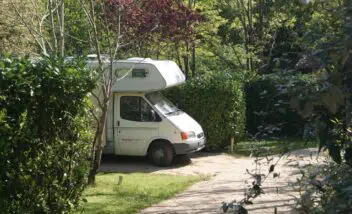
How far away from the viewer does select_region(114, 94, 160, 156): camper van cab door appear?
14.3m

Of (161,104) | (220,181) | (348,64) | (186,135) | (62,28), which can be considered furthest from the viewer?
(161,104)

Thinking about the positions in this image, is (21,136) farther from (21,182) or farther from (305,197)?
(305,197)

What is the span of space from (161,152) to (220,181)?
2.49m

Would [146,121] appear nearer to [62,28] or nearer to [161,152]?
[161,152]

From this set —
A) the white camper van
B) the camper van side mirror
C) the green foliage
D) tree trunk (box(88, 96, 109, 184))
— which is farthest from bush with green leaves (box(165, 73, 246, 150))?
the green foliage

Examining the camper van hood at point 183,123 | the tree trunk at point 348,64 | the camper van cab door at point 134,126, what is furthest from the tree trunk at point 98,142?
the tree trunk at point 348,64

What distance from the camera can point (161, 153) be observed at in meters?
14.2

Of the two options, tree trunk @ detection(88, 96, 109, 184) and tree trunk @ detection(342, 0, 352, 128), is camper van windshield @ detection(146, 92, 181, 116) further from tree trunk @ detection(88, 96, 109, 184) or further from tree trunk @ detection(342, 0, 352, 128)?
tree trunk @ detection(342, 0, 352, 128)

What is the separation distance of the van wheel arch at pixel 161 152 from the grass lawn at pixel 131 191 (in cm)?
116

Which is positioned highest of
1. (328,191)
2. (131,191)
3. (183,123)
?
(183,123)

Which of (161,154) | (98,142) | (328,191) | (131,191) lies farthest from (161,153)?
(328,191)

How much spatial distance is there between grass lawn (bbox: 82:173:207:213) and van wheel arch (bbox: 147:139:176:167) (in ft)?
3.81

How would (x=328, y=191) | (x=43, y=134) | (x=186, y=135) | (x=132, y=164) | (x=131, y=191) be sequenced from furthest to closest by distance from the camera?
(x=132, y=164) < (x=186, y=135) < (x=131, y=191) < (x=43, y=134) < (x=328, y=191)

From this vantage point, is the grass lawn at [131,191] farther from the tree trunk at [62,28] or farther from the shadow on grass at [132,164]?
the tree trunk at [62,28]
